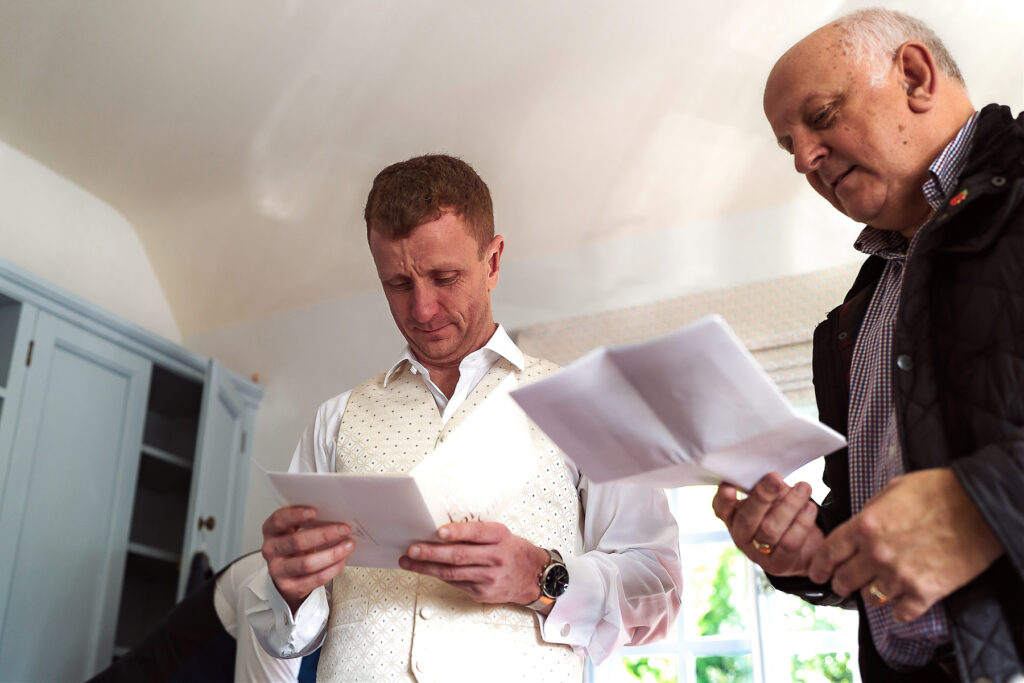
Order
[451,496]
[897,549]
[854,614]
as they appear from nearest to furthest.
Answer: [897,549] → [451,496] → [854,614]

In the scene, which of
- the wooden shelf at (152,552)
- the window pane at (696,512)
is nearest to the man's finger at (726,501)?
the window pane at (696,512)

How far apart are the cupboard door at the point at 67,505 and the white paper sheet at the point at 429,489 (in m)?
2.04

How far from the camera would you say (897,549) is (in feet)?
3.17

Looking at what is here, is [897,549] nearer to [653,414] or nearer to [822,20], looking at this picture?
[653,414]

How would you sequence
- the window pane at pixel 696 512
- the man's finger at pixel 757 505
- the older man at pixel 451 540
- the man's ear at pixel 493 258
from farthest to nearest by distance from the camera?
the window pane at pixel 696 512 → the man's ear at pixel 493 258 → the older man at pixel 451 540 → the man's finger at pixel 757 505

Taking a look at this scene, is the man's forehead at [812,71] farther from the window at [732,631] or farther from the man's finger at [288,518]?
the window at [732,631]

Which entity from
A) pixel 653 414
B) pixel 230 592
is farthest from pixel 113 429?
pixel 653 414

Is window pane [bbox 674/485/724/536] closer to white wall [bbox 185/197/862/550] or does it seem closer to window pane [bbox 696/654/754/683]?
window pane [bbox 696/654/754/683]

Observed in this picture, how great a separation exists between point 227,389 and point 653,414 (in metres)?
2.94

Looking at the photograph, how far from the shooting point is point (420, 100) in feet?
11.0

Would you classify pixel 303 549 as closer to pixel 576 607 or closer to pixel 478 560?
pixel 478 560

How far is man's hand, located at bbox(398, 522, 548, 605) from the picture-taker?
4.46 feet

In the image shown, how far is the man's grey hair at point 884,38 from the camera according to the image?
4.38ft

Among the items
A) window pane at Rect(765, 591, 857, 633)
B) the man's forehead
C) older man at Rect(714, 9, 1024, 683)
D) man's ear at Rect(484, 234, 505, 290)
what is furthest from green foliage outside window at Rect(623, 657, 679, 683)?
the man's forehead
